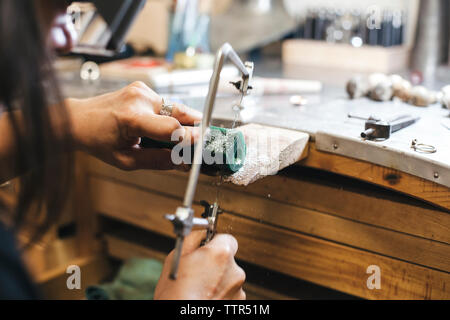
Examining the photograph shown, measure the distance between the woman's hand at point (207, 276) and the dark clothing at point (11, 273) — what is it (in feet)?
0.97

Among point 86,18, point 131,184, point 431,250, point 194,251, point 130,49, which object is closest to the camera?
point 194,251

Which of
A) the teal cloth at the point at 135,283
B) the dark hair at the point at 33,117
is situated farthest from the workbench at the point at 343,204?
the dark hair at the point at 33,117

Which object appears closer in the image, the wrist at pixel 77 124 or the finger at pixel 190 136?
the finger at pixel 190 136

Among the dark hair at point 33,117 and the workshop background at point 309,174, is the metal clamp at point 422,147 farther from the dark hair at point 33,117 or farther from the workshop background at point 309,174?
the dark hair at point 33,117

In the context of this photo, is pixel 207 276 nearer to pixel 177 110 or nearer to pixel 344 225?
pixel 177 110

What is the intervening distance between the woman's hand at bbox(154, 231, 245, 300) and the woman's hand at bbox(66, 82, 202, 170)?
0.76 ft

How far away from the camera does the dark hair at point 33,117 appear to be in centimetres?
57

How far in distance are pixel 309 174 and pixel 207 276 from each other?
55cm

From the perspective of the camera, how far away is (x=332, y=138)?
1.14 m

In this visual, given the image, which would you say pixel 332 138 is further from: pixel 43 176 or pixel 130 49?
pixel 130 49

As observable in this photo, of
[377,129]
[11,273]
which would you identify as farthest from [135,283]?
[11,273]

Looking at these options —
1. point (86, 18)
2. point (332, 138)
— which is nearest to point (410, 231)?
point (332, 138)

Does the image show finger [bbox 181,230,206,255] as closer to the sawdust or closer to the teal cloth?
the sawdust

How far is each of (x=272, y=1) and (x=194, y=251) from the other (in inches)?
81.0
